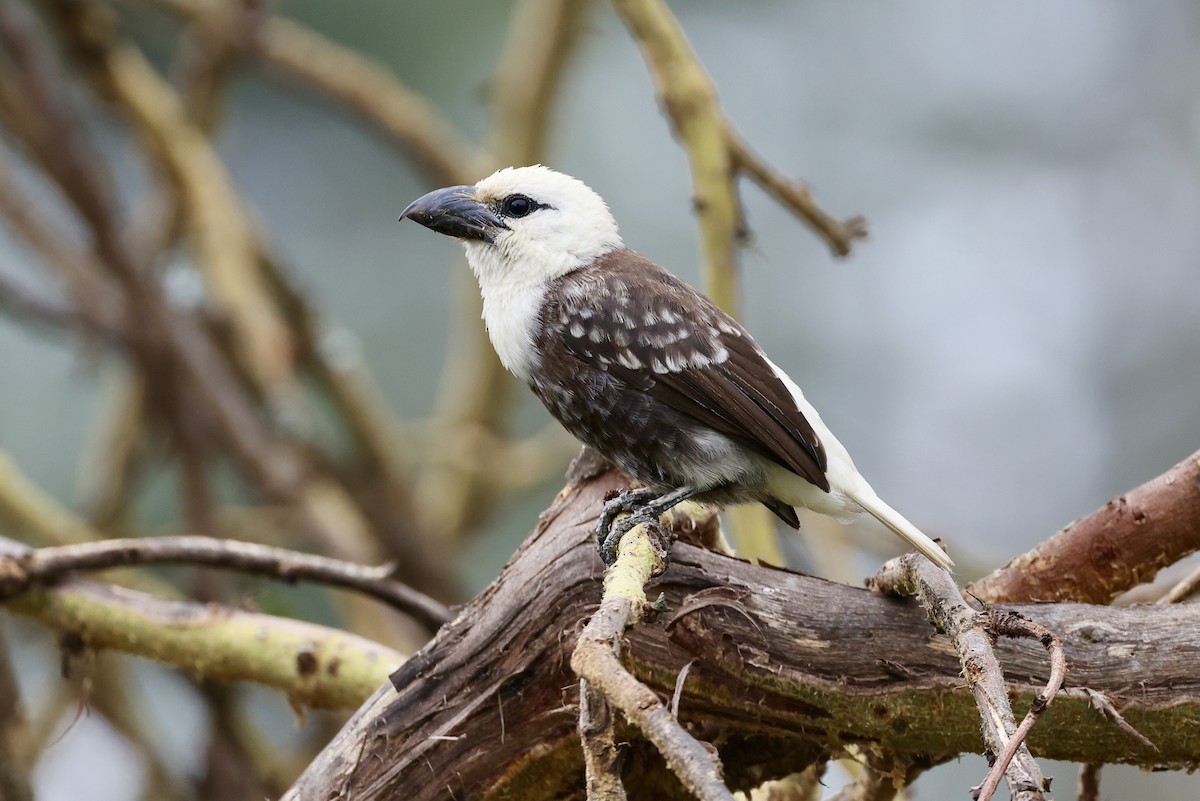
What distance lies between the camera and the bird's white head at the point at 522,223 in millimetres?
3162

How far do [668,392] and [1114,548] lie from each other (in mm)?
1037

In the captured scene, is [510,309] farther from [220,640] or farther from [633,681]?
[633,681]

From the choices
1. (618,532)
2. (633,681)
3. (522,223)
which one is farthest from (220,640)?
(633,681)

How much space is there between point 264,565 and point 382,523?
8.35ft

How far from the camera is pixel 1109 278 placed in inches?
405

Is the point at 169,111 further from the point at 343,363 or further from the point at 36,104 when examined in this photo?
the point at 343,363

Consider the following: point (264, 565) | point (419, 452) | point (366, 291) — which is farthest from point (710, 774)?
point (366, 291)

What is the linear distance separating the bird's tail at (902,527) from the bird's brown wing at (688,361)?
135mm

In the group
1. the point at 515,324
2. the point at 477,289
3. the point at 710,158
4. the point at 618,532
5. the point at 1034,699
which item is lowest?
the point at 1034,699

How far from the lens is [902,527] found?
104 inches

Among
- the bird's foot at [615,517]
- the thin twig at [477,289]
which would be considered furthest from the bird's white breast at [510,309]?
the thin twig at [477,289]

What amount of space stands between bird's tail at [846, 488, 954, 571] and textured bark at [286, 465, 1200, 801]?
0.21 meters

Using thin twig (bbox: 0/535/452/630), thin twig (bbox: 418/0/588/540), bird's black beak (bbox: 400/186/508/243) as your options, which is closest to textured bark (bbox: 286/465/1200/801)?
thin twig (bbox: 0/535/452/630)

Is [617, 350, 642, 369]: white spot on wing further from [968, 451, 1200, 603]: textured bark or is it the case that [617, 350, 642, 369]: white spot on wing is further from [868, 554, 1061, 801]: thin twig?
[968, 451, 1200, 603]: textured bark
